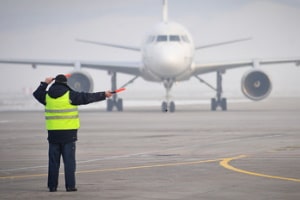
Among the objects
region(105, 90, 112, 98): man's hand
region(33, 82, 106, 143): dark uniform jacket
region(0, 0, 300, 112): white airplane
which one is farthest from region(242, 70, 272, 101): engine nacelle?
region(105, 90, 112, 98): man's hand

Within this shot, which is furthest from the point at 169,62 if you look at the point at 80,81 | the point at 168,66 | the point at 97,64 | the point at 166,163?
the point at 166,163

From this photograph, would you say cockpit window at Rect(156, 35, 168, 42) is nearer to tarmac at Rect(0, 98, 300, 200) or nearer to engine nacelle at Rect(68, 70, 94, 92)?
engine nacelle at Rect(68, 70, 94, 92)

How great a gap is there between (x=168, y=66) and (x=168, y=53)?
61 cm

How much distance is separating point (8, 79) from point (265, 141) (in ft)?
288

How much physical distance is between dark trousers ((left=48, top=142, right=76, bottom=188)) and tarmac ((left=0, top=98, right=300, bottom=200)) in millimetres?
173

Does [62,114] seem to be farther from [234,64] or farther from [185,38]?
[234,64]

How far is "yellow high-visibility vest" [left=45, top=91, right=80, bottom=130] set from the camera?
14.3m

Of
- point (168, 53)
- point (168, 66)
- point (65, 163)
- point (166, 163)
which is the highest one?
point (168, 53)

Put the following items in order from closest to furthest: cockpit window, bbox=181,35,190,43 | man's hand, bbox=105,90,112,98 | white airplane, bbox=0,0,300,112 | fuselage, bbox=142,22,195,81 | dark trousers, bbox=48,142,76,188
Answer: dark trousers, bbox=48,142,76,188, man's hand, bbox=105,90,112,98, fuselage, bbox=142,22,195,81, white airplane, bbox=0,0,300,112, cockpit window, bbox=181,35,190,43

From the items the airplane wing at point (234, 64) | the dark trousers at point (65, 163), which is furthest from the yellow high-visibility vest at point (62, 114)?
the airplane wing at point (234, 64)

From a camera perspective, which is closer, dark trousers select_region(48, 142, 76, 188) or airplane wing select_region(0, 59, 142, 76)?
dark trousers select_region(48, 142, 76, 188)

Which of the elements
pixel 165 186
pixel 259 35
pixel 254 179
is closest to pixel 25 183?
pixel 165 186

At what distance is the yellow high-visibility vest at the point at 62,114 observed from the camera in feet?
47.1

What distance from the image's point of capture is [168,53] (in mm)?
43625
